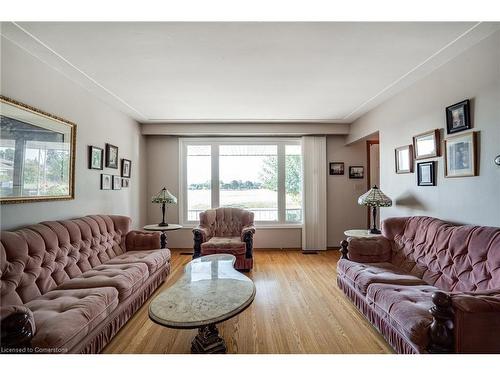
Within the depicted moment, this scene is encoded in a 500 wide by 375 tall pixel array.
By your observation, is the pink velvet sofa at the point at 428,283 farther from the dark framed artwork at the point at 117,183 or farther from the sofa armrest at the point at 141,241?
the dark framed artwork at the point at 117,183

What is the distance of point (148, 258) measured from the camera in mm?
2816

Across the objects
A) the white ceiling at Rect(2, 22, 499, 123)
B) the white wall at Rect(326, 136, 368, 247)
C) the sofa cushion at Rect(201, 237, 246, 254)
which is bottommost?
the sofa cushion at Rect(201, 237, 246, 254)

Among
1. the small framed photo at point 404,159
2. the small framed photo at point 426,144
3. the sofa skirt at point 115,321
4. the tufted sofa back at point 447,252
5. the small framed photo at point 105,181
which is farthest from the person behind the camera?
the small framed photo at point 105,181

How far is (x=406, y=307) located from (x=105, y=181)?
375 centimetres

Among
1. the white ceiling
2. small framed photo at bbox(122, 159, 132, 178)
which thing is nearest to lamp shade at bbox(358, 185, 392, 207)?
the white ceiling

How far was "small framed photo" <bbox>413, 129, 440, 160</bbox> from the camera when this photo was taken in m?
2.55

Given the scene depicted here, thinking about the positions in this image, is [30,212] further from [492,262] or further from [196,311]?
[492,262]

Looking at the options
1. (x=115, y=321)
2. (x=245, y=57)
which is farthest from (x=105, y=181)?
(x=245, y=57)

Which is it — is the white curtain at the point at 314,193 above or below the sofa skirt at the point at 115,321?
above

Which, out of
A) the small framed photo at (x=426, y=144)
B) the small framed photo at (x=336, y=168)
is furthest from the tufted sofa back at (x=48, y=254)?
the small framed photo at (x=336, y=168)

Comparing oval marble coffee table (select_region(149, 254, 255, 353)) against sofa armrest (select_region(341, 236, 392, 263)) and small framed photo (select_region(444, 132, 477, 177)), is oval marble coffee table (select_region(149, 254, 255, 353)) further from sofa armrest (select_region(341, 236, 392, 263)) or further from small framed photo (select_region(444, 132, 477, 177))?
small framed photo (select_region(444, 132, 477, 177))

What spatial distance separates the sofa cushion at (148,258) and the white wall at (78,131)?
75 cm

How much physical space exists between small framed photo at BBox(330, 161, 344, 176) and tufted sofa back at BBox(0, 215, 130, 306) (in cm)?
410

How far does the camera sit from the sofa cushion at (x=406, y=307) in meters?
1.48
